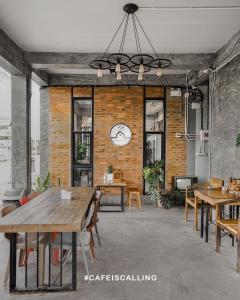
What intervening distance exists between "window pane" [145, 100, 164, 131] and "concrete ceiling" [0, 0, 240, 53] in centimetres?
237

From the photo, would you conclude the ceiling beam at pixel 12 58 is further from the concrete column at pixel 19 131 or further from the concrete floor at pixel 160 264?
the concrete floor at pixel 160 264

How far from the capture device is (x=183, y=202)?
24.4 ft

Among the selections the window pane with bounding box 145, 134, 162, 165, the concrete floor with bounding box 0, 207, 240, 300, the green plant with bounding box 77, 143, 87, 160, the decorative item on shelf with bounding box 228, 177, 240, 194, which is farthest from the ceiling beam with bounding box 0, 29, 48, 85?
the decorative item on shelf with bounding box 228, 177, 240, 194

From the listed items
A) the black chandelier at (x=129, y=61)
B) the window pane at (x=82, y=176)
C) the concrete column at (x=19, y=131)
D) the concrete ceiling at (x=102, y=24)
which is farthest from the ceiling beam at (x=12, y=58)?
the window pane at (x=82, y=176)

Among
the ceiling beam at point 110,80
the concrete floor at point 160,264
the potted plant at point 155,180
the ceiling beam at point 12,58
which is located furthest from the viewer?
the ceiling beam at point 110,80

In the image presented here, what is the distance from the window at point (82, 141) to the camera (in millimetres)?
8055

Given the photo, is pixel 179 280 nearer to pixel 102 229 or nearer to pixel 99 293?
pixel 99 293

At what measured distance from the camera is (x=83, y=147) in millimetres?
8086

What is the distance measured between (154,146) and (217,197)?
13.2 feet

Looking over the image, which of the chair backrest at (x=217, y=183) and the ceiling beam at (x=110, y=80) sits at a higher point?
the ceiling beam at (x=110, y=80)

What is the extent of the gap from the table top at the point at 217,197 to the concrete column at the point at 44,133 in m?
4.79

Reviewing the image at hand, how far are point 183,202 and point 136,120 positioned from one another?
260 centimetres

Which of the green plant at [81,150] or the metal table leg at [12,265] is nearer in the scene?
the metal table leg at [12,265]

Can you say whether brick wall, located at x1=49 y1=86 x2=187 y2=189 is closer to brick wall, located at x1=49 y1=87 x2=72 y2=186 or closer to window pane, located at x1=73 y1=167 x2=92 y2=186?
brick wall, located at x1=49 y1=87 x2=72 y2=186
